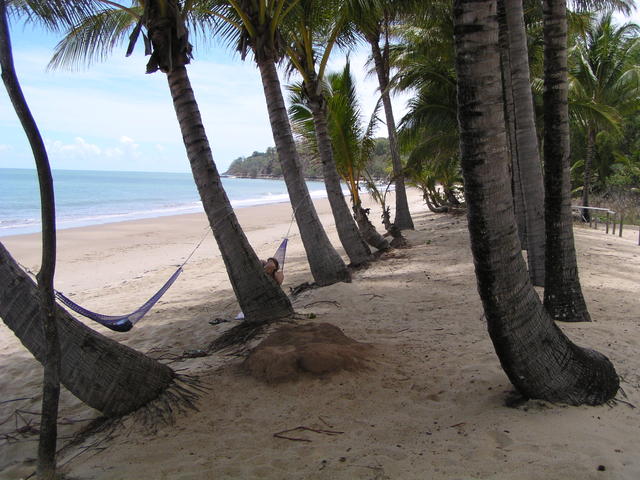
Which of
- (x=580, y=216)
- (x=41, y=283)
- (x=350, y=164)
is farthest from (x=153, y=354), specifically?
(x=580, y=216)

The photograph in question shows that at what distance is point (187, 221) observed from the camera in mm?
21391

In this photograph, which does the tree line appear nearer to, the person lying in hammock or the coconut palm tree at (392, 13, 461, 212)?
the person lying in hammock

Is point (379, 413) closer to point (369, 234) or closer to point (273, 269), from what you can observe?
point (273, 269)

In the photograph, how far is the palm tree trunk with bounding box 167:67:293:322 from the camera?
4.42 m

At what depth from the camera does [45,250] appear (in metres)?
2.34

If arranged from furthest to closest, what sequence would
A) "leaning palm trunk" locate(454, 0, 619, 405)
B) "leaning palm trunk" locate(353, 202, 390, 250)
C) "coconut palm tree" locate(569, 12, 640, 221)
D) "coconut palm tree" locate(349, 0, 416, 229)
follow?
1. "coconut palm tree" locate(569, 12, 640, 221)
2. "coconut palm tree" locate(349, 0, 416, 229)
3. "leaning palm trunk" locate(353, 202, 390, 250)
4. "leaning palm trunk" locate(454, 0, 619, 405)

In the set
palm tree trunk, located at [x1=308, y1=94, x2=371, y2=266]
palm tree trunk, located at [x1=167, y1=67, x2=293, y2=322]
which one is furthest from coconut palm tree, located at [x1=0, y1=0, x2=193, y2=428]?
palm tree trunk, located at [x1=308, y1=94, x2=371, y2=266]

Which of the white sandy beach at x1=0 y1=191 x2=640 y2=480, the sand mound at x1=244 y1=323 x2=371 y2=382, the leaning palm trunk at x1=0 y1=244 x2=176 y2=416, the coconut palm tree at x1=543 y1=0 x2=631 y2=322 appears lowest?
the white sandy beach at x1=0 y1=191 x2=640 y2=480

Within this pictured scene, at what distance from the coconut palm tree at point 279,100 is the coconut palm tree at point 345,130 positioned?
2.74 meters

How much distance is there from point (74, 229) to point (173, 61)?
16290 mm

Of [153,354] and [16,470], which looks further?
[153,354]

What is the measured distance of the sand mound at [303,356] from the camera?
3318 mm

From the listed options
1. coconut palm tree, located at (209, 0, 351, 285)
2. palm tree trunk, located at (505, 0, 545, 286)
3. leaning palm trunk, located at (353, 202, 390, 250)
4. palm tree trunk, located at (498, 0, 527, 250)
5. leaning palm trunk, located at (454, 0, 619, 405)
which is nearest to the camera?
leaning palm trunk, located at (454, 0, 619, 405)

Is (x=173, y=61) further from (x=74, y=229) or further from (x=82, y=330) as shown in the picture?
(x=74, y=229)
